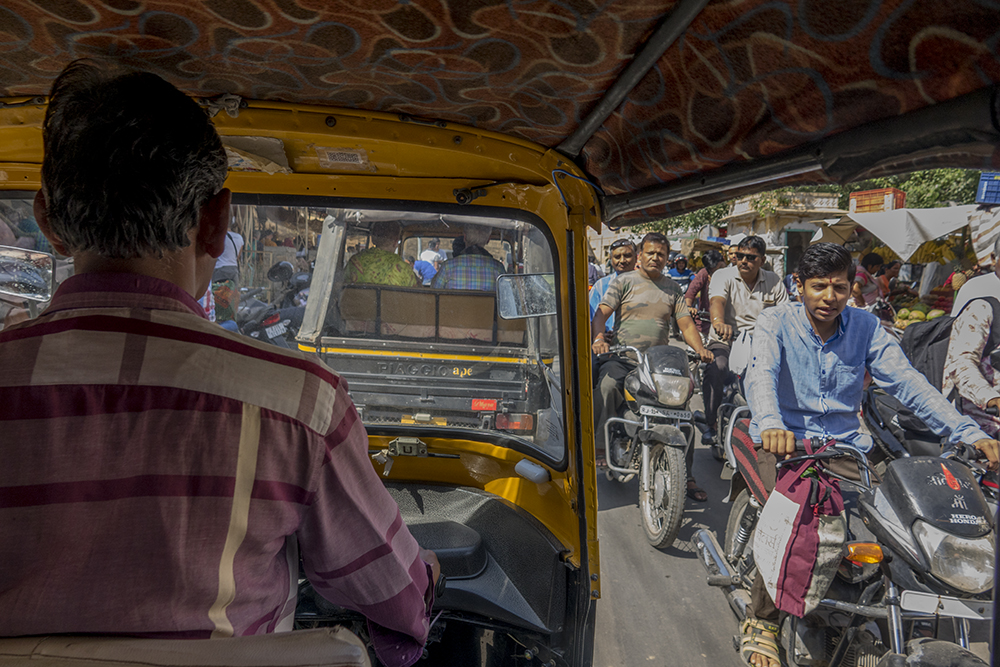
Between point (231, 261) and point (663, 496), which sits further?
point (663, 496)

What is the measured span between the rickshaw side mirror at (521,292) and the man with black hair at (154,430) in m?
1.22

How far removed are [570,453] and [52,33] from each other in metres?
1.91

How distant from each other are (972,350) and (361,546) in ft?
15.9

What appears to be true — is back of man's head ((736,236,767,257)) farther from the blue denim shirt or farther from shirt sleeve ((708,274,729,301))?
the blue denim shirt

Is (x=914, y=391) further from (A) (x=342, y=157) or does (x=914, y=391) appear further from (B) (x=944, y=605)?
(A) (x=342, y=157)

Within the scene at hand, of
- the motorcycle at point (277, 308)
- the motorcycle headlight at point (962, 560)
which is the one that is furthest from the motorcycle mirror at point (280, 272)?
the motorcycle headlight at point (962, 560)

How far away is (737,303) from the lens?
6.18 meters

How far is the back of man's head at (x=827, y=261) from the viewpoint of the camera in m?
3.08

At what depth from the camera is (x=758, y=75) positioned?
42.6 inches

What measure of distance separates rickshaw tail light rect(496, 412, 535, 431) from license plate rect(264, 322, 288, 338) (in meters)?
0.94

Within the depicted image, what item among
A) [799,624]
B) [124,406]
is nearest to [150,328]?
[124,406]

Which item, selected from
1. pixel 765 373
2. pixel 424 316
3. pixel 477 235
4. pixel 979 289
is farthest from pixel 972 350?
pixel 424 316

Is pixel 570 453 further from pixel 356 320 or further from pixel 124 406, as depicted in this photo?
pixel 124 406

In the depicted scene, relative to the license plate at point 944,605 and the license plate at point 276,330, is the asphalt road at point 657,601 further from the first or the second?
the license plate at point 276,330
